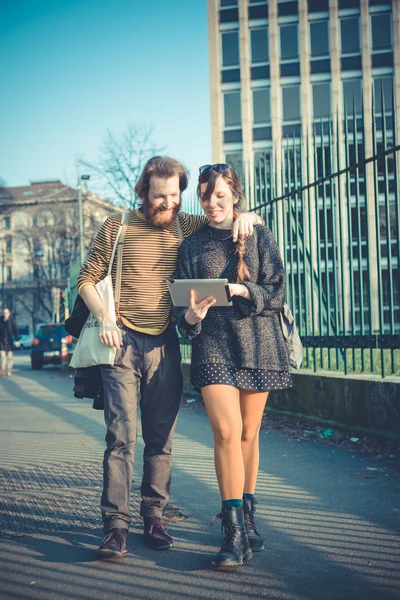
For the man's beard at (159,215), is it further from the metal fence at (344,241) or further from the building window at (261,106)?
the building window at (261,106)

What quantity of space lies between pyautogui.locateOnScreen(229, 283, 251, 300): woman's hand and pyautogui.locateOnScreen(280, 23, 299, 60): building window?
50602 mm

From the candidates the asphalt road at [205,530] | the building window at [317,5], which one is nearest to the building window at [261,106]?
the building window at [317,5]

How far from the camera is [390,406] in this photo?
596 centimetres

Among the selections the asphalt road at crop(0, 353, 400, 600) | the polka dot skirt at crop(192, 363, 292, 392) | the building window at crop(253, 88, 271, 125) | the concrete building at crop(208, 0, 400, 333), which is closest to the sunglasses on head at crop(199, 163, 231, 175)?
the polka dot skirt at crop(192, 363, 292, 392)

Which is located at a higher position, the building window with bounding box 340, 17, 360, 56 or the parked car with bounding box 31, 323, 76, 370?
the building window with bounding box 340, 17, 360, 56

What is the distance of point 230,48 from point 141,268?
5141cm

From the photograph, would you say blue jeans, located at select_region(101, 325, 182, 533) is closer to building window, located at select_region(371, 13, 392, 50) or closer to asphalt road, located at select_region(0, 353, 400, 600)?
asphalt road, located at select_region(0, 353, 400, 600)

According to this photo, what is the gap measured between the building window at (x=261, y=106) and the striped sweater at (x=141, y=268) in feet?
158

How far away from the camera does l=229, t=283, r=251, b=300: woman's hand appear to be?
3.37 meters

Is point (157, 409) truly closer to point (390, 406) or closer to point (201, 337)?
A: point (201, 337)

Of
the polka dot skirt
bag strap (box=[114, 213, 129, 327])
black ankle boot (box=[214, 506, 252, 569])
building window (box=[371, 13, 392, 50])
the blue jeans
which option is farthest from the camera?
building window (box=[371, 13, 392, 50])

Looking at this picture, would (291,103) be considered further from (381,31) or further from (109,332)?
(109,332)

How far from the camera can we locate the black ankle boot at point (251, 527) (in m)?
3.51

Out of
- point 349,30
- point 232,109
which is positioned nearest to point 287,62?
point 349,30
